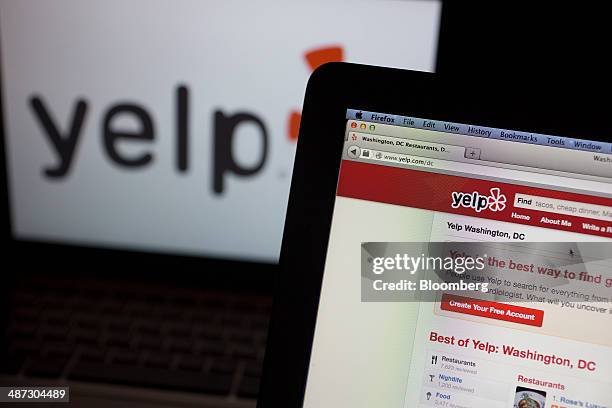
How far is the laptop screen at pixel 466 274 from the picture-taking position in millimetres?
401

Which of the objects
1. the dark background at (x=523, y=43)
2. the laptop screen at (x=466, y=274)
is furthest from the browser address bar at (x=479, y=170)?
the dark background at (x=523, y=43)

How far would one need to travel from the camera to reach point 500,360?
412 millimetres

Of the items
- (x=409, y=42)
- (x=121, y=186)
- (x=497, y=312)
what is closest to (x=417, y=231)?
(x=497, y=312)

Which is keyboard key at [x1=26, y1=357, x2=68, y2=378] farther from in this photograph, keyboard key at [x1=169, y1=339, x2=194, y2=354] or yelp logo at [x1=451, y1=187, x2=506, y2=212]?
yelp logo at [x1=451, y1=187, x2=506, y2=212]

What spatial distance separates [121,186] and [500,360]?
525 millimetres

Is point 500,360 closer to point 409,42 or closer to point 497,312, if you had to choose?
point 497,312

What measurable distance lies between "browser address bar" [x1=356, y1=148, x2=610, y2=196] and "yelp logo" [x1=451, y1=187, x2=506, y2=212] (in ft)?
0.04

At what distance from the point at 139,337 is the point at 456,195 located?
0.41 meters

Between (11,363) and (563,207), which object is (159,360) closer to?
(11,363)

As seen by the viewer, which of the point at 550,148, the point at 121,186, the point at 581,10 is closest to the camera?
the point at 550,148

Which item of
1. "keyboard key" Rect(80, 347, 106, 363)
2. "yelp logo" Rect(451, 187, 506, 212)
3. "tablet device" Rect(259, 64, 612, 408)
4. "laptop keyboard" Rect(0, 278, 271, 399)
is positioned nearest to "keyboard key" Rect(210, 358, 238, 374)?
"laptop keyboard" Rect(0, 278, 271, 399)

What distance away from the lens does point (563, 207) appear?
400mm

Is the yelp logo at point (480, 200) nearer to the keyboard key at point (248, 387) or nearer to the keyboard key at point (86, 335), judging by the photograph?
the keyboard key at point (248, 387)

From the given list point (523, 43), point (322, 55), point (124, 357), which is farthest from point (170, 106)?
point (523, 43)
